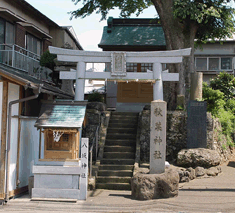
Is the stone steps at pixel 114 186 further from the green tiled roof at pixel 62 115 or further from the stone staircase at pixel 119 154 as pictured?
the green tiled roof at pixel 62 115

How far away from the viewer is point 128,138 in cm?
1736

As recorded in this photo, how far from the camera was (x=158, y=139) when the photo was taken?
1288 centimetres

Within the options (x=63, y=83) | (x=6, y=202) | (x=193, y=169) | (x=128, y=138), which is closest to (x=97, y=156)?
(x=128, y=138)

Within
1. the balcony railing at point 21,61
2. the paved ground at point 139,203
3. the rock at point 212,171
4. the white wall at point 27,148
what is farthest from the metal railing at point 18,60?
the rock at point 212,171

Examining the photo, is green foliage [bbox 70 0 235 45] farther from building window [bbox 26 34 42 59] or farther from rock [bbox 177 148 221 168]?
rock [bbox 177 148 221 168]

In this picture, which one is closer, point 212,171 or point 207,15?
point 212,171

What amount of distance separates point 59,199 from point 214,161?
733 centimetres

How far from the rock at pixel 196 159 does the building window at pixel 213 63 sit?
15.6 meters

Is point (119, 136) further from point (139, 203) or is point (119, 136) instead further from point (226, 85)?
point (226, 85)

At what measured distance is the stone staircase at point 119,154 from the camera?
14289 millimetres

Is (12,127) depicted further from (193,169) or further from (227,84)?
(227,84)

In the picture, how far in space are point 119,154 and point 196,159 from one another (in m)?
3.44

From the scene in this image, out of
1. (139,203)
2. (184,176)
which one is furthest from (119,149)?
(139,203)

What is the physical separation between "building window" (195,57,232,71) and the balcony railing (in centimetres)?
1498
